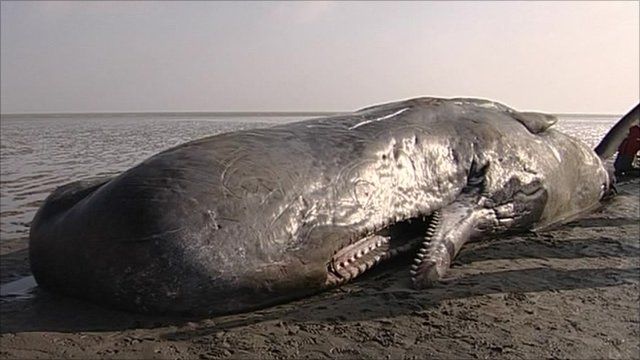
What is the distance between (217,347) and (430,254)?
1.93 metres

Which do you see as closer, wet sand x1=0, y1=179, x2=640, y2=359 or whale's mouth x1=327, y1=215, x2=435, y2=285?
wet sand x1=0, y1=179, x2=640, y2=359

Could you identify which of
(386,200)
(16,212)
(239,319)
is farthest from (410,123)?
(16,212)

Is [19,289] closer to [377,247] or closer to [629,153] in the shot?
[377,247]

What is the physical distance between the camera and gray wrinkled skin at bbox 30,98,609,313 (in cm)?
411

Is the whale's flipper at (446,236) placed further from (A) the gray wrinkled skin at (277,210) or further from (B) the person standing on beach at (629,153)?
(B) the person standing on beach at (629,153)

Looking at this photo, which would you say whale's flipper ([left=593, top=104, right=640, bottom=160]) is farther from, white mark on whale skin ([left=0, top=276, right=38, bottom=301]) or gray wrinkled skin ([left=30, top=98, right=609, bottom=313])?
white mark on whale skin ([left=0, top=276, right=38, bottom=301])

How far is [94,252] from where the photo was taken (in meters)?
4.16

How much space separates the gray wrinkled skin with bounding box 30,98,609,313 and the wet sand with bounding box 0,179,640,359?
0.52 feet

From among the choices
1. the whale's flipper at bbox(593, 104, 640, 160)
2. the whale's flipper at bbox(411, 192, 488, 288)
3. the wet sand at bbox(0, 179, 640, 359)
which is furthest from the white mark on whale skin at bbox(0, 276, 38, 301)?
the whale's flipper at bbox(593, 104, 640, 160)

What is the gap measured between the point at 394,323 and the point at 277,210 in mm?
1073

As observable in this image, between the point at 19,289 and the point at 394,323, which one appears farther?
the point at 19,289

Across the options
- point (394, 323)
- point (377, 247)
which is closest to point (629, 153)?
point (377, 247)

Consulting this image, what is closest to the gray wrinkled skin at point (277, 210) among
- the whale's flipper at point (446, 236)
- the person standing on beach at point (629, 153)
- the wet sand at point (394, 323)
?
the whale's flipper at point (446, 236)

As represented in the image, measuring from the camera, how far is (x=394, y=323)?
13.2 feet
